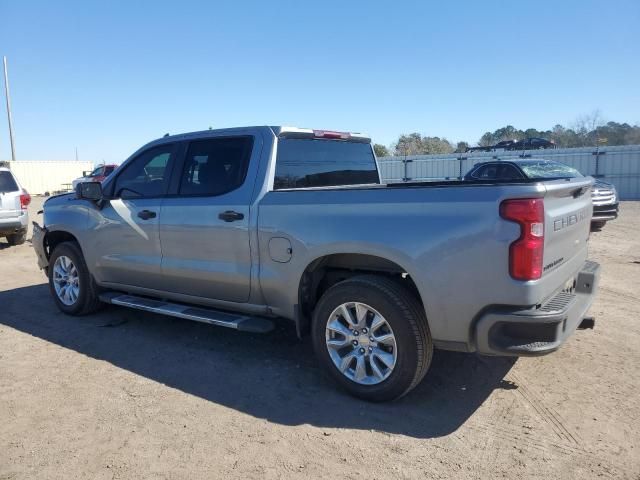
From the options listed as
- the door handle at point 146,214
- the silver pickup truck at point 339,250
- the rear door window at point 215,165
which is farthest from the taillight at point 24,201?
the rear door window at point 215,165

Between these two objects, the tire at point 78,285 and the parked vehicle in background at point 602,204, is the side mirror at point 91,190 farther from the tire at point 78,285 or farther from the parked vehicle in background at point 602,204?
the parked vehicle in background at point 602,204

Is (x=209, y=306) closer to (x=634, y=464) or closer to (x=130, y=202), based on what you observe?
(x=130, y=202)

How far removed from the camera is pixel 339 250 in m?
3.76

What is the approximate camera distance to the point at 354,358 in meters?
3.83

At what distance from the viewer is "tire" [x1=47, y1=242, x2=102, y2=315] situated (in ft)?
19.3

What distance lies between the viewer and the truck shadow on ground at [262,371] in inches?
141

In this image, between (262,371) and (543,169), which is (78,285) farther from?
(543,169)

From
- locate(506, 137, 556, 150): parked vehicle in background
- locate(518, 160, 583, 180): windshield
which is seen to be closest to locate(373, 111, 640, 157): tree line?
locate(506, 137, 556, 150): parked vehicle in background

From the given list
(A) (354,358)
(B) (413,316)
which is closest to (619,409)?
(B) (413,316)

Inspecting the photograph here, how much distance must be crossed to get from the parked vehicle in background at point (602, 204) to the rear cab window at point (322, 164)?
8.93 m

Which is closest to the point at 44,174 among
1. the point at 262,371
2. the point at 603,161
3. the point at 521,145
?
the point at 521,145

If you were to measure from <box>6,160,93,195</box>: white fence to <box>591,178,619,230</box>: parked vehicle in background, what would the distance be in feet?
131

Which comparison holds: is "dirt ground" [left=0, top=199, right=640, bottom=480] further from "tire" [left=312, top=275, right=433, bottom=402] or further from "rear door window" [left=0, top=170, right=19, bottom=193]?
"rear door window" [left=0, top=170, right=19, bottom=193]

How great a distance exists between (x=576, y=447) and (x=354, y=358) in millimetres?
1521
